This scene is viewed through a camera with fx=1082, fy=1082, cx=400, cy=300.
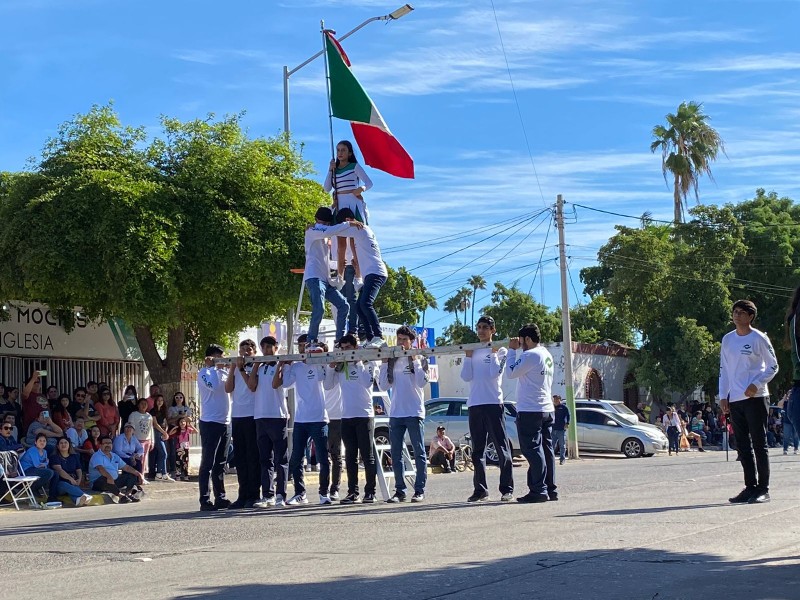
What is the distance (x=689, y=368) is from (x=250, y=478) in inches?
1301

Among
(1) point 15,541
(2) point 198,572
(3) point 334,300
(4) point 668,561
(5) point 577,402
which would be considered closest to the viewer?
(4) point 668,561

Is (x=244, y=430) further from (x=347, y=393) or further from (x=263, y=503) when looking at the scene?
(x=347, y=393)

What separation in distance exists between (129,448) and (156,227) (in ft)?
13.1

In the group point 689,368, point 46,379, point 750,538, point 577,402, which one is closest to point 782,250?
point 689,368

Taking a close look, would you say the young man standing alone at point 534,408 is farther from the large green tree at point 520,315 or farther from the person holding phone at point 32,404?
the large green tree at point 520,315

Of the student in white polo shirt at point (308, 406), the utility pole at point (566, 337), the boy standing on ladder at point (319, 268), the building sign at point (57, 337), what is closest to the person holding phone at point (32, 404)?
the building sign at point (57, 337)

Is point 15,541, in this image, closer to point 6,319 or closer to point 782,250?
point 6,319

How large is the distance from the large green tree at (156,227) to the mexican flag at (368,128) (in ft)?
23.0

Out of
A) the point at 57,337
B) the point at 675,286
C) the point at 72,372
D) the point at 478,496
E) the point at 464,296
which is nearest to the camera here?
the point at 478,496

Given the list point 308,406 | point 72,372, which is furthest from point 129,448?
point 308,406

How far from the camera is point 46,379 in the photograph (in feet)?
76.3

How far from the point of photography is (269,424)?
13586 millimetres

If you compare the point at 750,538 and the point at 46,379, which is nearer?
the point at 750,538

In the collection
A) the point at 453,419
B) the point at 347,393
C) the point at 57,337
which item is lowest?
the point at 453,419
